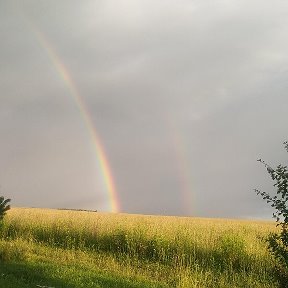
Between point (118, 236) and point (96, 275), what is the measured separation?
28.4 feet

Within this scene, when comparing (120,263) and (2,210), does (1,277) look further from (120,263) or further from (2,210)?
(120,263)

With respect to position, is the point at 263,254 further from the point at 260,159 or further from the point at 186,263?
the point at 260,159

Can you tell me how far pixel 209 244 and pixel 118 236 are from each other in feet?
17.1

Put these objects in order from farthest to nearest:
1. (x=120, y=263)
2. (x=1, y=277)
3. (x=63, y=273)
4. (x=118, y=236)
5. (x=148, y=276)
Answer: (x=118, y=236)
(x=120, y=263)
(x=148, y=276)
(x=63, y=273)
(x=1, y=277)

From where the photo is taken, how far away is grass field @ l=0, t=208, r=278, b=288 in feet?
52.9

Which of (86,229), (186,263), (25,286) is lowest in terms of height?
(25,286)

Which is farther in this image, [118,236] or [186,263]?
[118,236]

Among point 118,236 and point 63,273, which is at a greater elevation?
point 118,236

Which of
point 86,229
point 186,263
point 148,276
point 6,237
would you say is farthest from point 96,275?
point 6,237

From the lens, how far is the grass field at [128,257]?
1611cm

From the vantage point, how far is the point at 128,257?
2230 centimetres

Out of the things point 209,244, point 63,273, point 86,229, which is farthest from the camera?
point 86,229

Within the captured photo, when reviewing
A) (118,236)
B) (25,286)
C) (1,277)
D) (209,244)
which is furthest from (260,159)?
(118,236)

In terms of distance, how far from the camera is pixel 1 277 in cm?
1438
